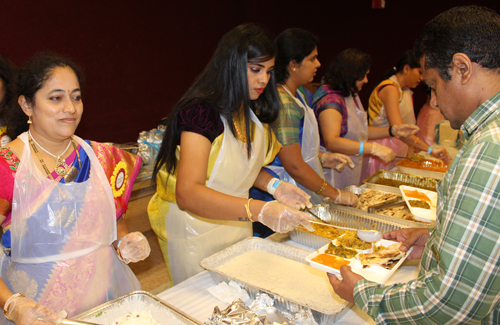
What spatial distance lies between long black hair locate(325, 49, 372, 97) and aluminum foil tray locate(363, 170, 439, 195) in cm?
68

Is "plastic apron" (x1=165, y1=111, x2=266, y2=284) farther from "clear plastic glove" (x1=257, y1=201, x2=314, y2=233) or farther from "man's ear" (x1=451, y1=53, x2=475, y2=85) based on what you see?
"man's ear" (x1=451, y1=53, x2=475, y2=85)

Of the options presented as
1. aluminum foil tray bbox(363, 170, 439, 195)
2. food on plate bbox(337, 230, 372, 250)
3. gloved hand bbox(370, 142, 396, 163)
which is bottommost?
aluminum foil tray bbox(363, 170, 439, 195)

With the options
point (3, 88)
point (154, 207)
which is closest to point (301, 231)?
point (154, 207)

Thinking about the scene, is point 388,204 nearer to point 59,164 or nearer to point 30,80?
point 59,164

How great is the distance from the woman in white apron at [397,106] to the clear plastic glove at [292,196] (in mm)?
1853

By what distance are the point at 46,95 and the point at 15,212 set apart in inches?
15.4

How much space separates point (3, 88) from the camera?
1618 mm

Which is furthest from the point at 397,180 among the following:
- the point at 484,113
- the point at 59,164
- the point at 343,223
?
the point at 59,164

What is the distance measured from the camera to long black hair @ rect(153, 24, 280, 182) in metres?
1.47

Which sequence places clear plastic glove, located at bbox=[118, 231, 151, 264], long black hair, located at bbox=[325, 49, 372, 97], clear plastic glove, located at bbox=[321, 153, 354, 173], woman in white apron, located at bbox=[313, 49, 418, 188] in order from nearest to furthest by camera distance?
clear plastic glove, located at bbox=[118, 231, 151, 264] < clear plastic glove, located at bbox=[321, 153, 354, 173] < woman in white apron, located at bbox=[313, 49, 418, 188] < long black hair, located at bbox=[325, 49, 372, 97]

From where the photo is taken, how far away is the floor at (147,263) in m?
2.69

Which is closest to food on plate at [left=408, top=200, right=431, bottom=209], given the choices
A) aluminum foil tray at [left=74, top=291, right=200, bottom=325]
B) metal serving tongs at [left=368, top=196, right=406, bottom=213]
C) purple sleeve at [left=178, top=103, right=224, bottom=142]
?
metal serving tongs at [left=368, top=196, right=406, bottom=213]

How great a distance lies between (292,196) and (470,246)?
0.90 meters

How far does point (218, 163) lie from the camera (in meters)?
1.49
